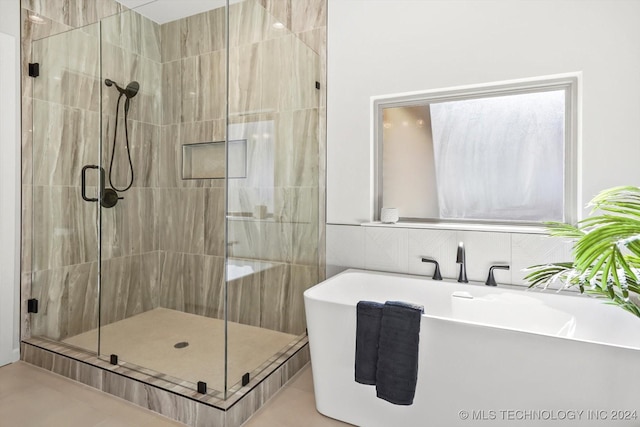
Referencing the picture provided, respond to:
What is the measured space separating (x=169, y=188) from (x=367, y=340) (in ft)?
6.28

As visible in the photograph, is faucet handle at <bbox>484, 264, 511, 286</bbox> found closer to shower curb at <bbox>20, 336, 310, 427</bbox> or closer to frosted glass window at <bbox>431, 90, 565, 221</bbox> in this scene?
frosted glass window at <bbox>431, 90, 565, 221</bbox>

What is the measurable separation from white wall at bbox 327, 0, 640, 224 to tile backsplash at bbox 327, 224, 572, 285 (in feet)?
0.59

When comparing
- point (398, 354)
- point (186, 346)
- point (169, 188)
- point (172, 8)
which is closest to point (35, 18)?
point (172, 8)

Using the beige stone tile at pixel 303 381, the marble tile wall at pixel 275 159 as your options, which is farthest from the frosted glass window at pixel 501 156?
the beige stone tile at pixel 303 381

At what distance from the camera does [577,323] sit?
1.94m

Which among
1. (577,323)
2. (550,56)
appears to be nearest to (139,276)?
(577,323)

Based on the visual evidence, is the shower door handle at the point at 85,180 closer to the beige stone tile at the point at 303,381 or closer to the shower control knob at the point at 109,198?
the shower control knob at the point at 109,198

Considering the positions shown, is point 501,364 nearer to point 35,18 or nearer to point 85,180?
point 85,180

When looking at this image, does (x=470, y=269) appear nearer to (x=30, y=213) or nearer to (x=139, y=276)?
(x=139, y=276)

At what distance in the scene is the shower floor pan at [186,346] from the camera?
1.94m

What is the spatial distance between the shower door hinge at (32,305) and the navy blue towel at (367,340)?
2.26 metres

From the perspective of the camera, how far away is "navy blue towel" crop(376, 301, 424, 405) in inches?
63.7

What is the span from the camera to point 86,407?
1.93m

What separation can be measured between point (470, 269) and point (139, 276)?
95.6 inches
